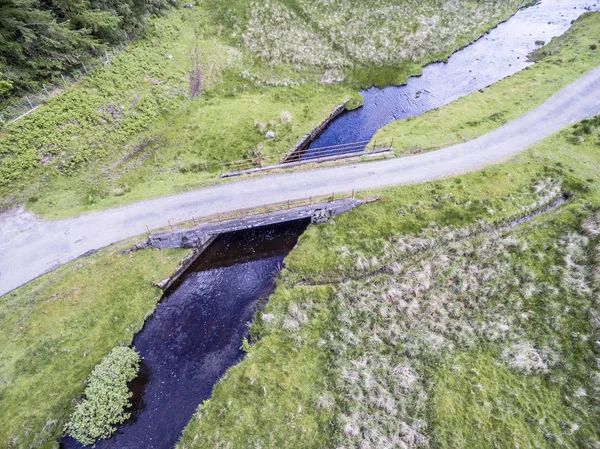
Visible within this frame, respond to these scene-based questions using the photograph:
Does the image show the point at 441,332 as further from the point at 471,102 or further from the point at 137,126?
the point at 137,126

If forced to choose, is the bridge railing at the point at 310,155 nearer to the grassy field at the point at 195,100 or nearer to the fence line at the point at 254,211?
the grassy field at the point at 195,100

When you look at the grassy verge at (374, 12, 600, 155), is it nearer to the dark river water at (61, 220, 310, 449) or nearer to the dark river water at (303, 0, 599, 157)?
the dark river water at (303, 0, 599, 157)

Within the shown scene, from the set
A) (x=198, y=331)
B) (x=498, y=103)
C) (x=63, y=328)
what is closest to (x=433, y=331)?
(x=198, y=331)

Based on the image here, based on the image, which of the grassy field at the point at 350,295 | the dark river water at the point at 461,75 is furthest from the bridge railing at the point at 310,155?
the grassy field at the point at 350,295

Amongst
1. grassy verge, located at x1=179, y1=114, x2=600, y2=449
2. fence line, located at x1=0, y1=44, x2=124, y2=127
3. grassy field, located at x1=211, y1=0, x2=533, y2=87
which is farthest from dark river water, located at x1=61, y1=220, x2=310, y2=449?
grassy field, located at x1=211, y1=0, x2=533, y2=87

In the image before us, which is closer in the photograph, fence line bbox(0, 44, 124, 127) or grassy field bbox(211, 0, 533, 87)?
fence line bbox(0, 44, 124, 127)

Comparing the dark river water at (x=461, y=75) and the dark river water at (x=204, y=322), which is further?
the dark river water at (x=461, y=75)
